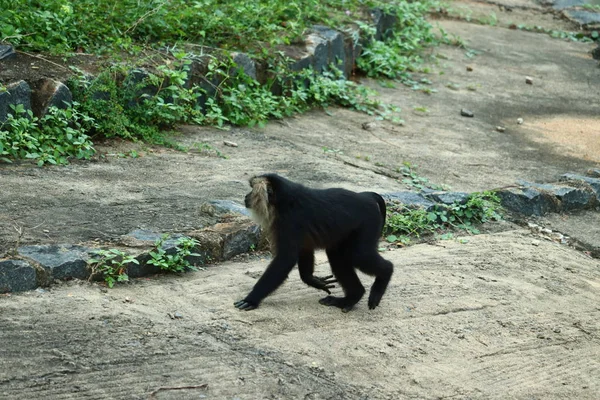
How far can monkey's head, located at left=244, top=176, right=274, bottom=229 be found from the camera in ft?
18.8

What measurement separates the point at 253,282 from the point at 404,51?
9.51m

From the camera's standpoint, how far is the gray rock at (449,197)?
825 centimetres

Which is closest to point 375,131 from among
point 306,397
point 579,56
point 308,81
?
point 308,81

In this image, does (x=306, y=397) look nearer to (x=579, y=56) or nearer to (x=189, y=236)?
(x=189, y=236)

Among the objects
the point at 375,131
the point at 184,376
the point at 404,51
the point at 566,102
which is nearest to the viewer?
the point at 184,376

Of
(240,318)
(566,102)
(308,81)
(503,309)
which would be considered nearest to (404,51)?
(566,102)

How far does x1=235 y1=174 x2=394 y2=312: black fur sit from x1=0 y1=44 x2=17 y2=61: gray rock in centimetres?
413

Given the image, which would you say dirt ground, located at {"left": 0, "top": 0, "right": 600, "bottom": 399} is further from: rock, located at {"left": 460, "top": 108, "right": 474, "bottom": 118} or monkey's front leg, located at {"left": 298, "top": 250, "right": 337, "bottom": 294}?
rock, located at {"left": 460, "top": 108, "right": 474, "bottom": 118}

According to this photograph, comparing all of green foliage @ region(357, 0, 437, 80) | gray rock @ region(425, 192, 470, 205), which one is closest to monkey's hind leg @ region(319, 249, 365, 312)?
gray rock @ region(425, 192, 470, 205)

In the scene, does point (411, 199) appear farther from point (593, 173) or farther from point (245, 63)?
point (245, 63)

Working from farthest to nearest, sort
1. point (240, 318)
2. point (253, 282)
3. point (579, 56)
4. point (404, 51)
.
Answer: point (579, 56)
point (404, 51)
point (253, 282)
point (240, 318)

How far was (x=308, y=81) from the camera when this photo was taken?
11.6 m

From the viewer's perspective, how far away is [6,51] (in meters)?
8.70

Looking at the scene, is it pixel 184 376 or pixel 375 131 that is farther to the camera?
pixel 375 131
